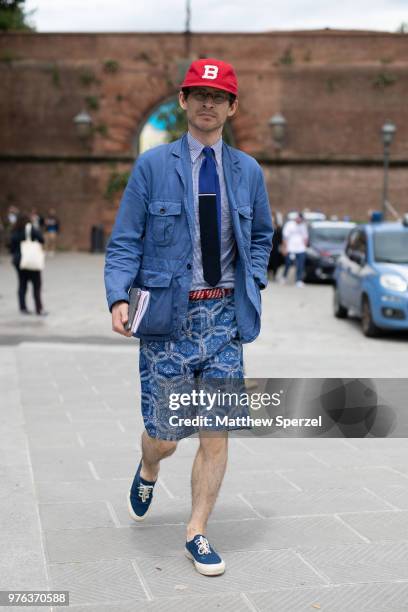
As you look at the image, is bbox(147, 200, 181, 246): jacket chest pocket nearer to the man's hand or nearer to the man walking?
the man walking

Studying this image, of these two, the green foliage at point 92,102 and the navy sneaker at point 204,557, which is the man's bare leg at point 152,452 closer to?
the navy sneaker at point 204,557

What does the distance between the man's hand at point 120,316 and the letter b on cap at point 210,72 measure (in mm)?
964

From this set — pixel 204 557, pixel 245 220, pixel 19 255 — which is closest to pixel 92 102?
pixel 19 255

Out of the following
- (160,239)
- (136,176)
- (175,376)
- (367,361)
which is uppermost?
(136,176)

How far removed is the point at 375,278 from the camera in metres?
12.8

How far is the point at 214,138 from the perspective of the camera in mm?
4078

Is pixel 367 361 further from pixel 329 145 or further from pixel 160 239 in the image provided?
pixel 329 145

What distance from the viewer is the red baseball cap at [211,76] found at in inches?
155

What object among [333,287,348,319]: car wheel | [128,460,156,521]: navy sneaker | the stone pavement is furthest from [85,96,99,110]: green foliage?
[128,460,156,521]: navy sneaker

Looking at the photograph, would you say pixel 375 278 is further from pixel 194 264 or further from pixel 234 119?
pixel 234 119

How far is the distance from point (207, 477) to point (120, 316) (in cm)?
75

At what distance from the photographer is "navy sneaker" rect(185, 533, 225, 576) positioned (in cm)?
387

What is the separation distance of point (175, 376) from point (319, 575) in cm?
97

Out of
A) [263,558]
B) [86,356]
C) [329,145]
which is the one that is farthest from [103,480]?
[329,145]
